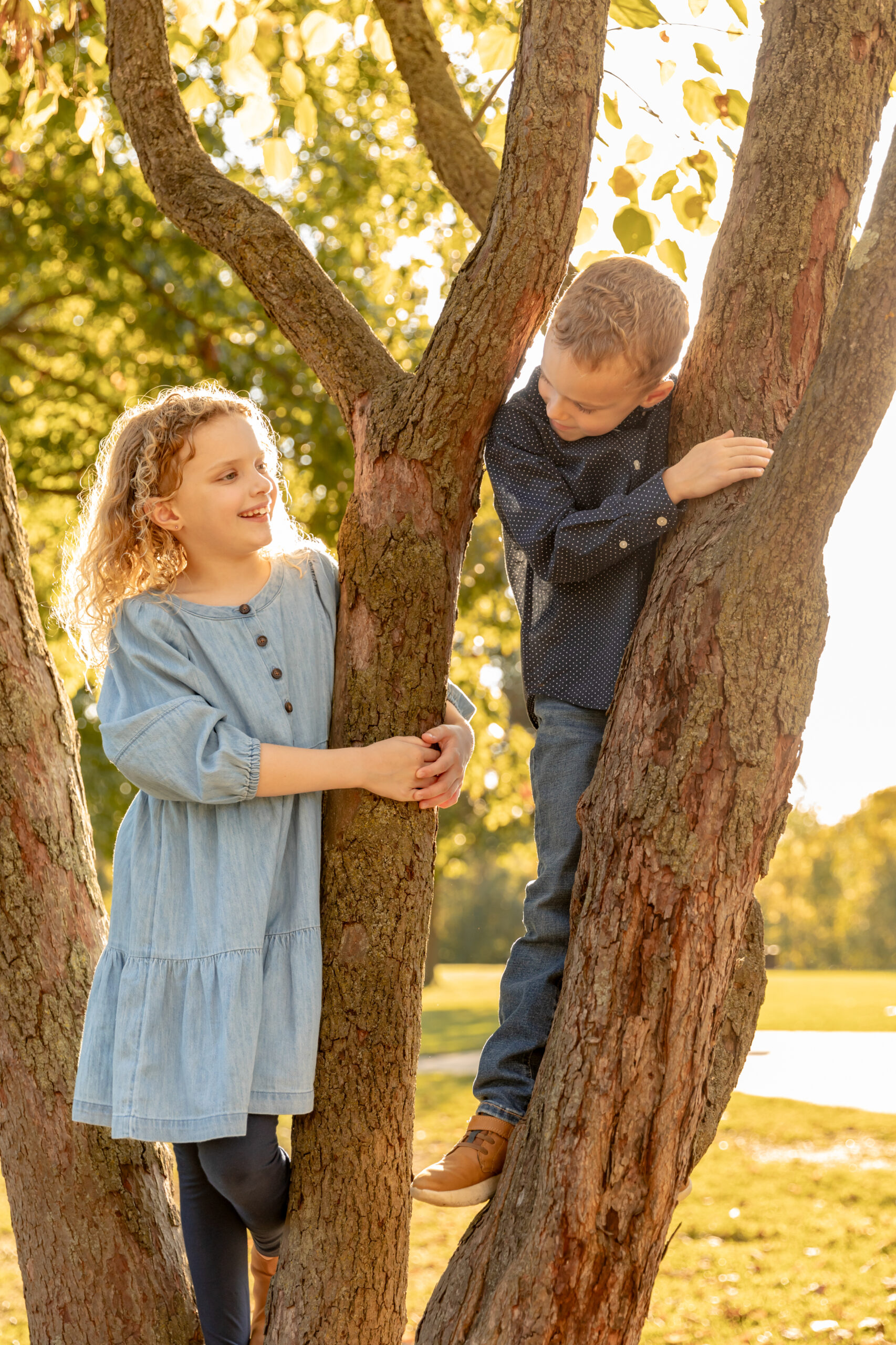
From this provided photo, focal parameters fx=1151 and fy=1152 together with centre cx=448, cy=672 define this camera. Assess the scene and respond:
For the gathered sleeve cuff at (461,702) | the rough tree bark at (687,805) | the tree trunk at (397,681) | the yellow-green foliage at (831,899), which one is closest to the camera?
the rough tree bark at (687,805)

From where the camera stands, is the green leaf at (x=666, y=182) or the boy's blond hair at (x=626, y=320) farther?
the green leaf at (x=666, y=182)

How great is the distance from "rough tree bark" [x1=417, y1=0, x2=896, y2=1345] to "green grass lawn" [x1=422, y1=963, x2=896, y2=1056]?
6390 mm

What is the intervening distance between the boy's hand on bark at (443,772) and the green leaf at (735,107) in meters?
2.07

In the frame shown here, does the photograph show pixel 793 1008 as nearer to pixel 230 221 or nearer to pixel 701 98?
pixel 701 98

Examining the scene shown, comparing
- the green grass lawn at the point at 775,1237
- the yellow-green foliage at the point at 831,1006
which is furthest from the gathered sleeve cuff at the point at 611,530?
the yellow-green foliage at the point at 831,1006

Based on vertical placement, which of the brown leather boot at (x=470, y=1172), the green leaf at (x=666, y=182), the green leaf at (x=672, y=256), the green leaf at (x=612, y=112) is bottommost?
the brown leather boot at (x=470, y=1172)

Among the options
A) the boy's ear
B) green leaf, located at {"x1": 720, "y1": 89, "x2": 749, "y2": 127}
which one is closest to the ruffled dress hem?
the boy's ear

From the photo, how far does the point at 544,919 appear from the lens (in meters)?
2.09

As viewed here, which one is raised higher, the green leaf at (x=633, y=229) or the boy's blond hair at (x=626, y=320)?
the green leaf at (x=633, y=229)

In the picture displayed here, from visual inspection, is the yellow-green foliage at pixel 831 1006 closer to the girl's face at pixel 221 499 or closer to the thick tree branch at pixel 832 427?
the girl's face at pixel 221 499

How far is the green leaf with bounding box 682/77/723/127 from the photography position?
10.5 ft

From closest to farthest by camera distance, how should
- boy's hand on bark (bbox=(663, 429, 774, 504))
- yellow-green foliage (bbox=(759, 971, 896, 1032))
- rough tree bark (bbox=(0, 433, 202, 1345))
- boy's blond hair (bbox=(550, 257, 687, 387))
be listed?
boy's hand on bark (bbox=(663, 429, 774, 504))
boy's blond hair (bbox=(550, 257, 687, 387))
rough tree bark (bbox=(0, 433, 202, 1345))
yellow-green foliage (bbox=(759, 971, 896, 1032))

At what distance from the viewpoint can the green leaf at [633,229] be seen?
3064 mm

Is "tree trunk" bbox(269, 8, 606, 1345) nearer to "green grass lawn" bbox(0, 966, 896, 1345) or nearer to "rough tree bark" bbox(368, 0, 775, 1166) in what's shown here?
"rough tree bark" bbox(368, 0, 775, 1166)
